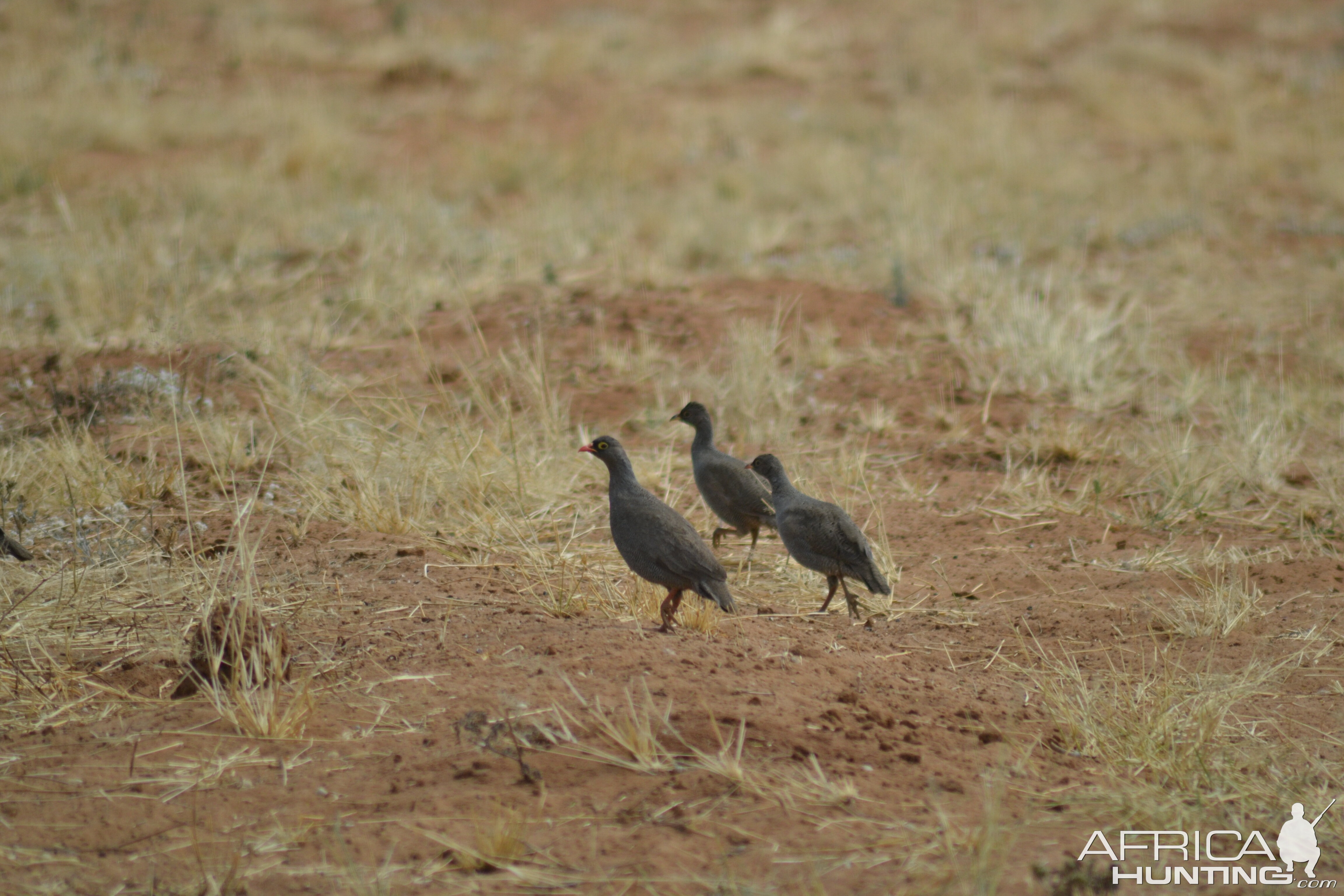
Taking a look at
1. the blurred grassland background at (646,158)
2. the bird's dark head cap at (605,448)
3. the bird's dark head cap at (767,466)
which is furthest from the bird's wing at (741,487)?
the blurred grassland background at (646,158)

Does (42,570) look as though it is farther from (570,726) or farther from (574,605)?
(570,726)

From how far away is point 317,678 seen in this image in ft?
14.0

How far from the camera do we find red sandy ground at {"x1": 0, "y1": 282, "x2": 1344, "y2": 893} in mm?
3174

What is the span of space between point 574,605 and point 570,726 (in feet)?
3.85

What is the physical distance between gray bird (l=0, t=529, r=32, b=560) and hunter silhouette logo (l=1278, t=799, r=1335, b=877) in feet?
16.3

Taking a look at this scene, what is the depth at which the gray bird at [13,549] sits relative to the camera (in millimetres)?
5254

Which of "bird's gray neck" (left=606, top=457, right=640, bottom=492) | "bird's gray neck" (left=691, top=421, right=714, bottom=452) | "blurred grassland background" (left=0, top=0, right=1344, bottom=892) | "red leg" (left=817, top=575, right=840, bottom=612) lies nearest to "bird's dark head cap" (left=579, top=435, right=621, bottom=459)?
"bird's gray neck" (left=606, top=457, right=640, bottom=492)

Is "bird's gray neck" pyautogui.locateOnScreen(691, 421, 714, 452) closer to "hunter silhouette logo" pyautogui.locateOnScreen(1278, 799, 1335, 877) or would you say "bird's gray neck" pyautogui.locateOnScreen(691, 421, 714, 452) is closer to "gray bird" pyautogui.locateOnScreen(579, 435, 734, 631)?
"gray bird" pyautogui.locateOnScreen(579, 435, 734, 631)

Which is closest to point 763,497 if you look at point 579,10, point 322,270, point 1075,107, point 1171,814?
point 1171,814

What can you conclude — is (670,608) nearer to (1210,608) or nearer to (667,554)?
(667,554)

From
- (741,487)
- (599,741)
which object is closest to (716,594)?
(599,741)

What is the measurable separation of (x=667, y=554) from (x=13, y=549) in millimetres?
2923

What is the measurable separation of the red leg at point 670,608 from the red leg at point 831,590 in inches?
33.4

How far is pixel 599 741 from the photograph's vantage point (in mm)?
3740
